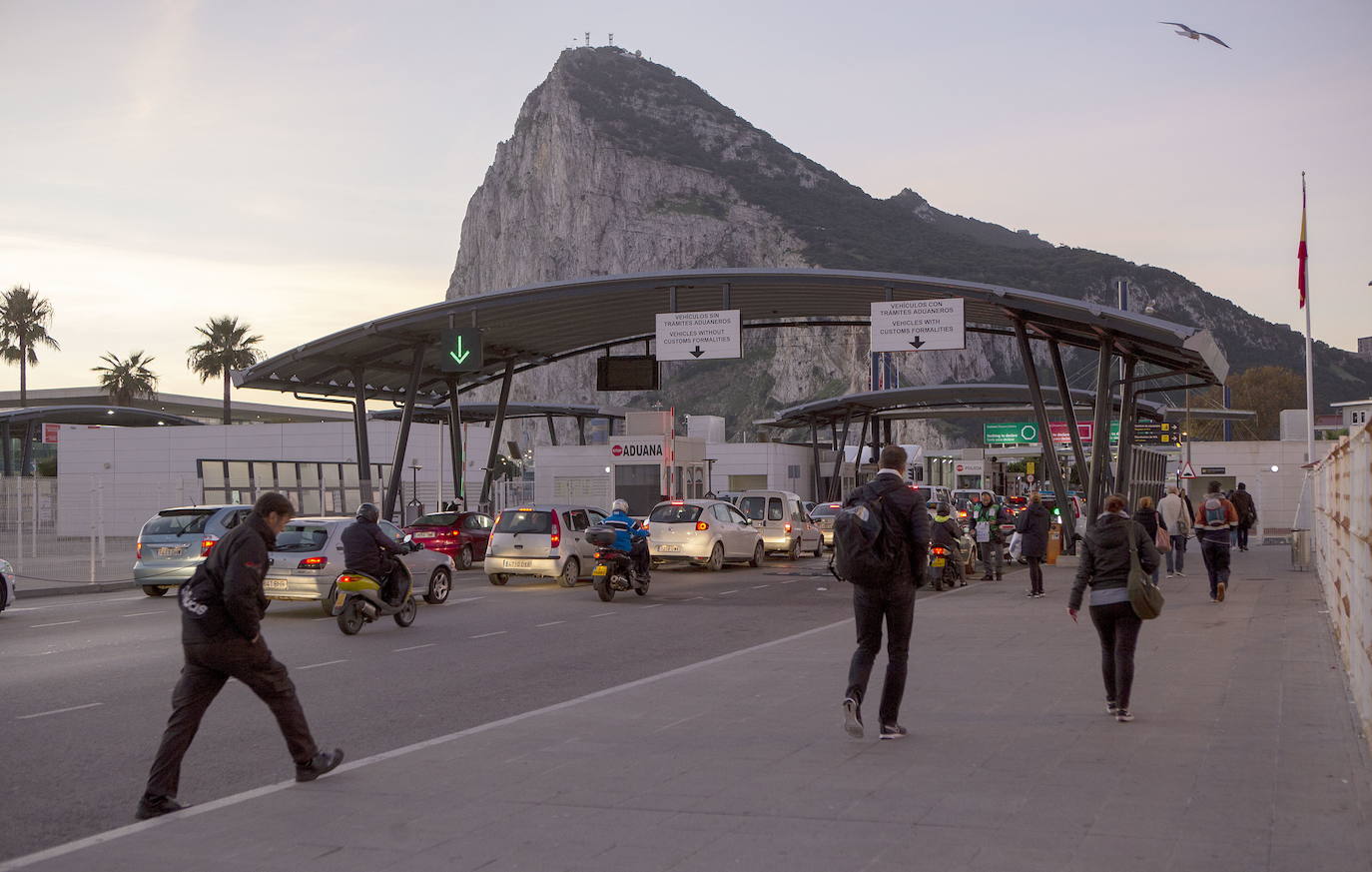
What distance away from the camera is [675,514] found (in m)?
28.2

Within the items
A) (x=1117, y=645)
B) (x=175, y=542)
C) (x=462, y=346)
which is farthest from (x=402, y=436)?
(x=1117, y=645)

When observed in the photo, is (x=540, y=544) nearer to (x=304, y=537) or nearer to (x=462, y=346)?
(x=304, y=537)

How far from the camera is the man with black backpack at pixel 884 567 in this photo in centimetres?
788

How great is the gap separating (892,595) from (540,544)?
52.5 ft

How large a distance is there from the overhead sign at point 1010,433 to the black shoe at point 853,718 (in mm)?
60056

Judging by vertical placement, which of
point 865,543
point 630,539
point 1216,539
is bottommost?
point 630,539

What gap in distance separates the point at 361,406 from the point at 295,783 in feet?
102

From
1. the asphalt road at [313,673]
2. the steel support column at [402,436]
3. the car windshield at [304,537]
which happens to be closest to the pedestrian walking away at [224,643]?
the asphalt road at [313,673]

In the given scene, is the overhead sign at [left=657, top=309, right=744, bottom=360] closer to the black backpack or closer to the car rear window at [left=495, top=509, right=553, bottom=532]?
the car rear window at [left=495, top=509, right=553, bottom=532]

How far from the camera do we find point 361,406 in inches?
1463

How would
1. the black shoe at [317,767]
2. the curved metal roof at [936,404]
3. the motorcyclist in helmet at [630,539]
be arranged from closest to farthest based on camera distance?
the black shoe at [317,767], the motorcyclist in helmet at [630,539], the curved metal roof at [936,404]

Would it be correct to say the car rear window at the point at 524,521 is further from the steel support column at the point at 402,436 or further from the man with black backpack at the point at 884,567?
the man with black backpack at the point at 884,567

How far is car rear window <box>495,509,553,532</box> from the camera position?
932 inches

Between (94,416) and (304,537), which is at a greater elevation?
(94,416)
